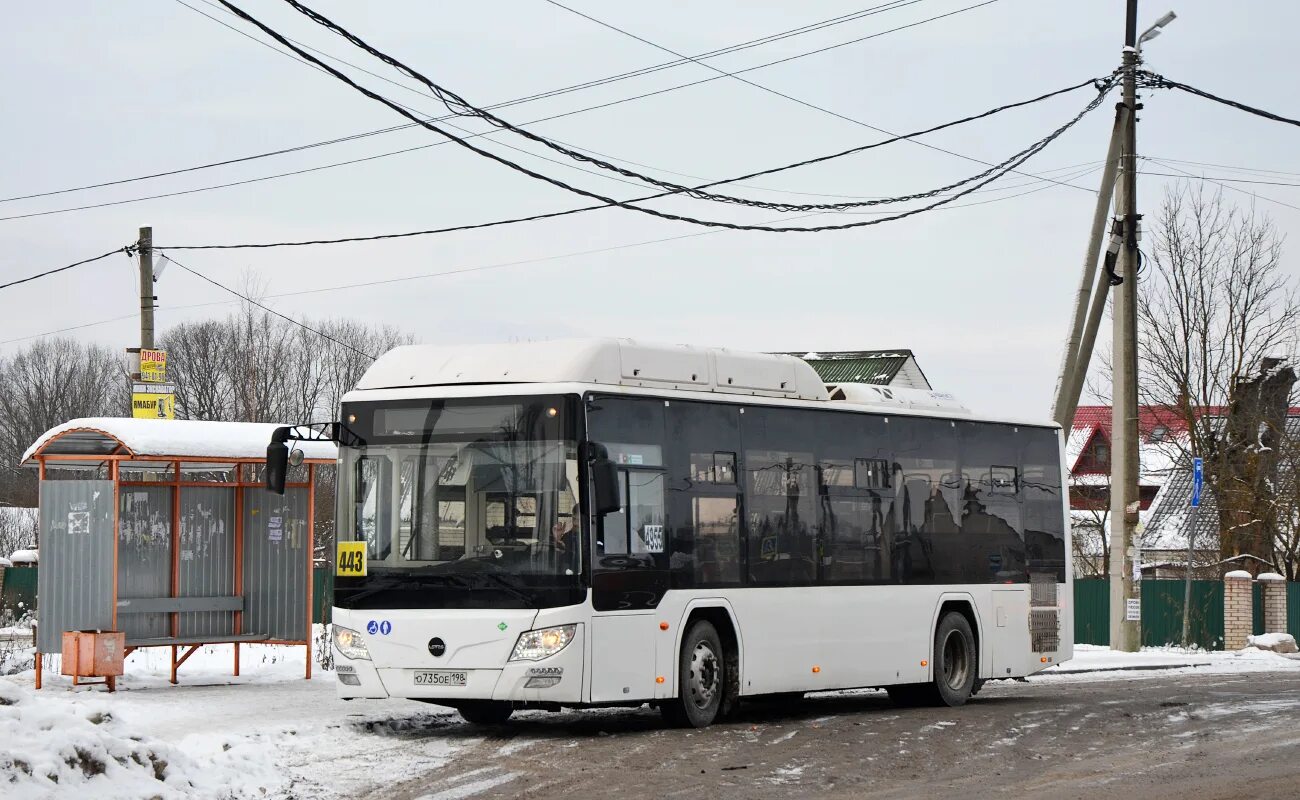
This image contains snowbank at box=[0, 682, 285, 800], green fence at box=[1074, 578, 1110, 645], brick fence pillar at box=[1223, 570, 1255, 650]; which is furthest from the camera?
green fence at box=[1074, 578, 1110, 645]

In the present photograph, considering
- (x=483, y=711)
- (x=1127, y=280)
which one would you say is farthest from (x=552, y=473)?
(x=1127, y=280)

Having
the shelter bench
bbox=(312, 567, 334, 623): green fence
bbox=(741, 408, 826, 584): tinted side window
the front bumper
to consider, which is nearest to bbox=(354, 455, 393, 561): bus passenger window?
the front bumper

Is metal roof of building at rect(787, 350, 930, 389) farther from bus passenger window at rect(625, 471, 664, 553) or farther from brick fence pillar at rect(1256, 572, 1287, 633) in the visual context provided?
bus passenger window at rect(625, 471, 664, 553)

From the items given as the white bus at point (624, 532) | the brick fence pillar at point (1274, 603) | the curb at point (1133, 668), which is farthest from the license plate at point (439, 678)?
→ the brick fence pillar at point (1274, 603)

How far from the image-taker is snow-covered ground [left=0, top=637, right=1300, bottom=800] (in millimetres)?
10047

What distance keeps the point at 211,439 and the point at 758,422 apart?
5690 millimetres

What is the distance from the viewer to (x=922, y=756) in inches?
534

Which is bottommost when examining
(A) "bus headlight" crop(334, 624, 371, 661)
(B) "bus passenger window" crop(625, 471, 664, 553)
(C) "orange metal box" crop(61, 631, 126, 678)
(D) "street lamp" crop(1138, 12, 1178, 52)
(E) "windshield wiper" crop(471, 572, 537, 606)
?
(C) "orange metal box" crop(61, 631, 126, 678)

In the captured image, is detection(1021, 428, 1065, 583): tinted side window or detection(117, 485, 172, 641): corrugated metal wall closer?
detection(117, 485, 172, 641): corrugated metal wall

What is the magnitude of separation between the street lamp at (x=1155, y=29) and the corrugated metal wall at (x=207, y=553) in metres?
16.5

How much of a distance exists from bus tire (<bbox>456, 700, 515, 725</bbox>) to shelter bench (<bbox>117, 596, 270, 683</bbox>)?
13.2 feet

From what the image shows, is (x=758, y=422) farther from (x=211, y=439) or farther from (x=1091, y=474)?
(x=1091, y=474)

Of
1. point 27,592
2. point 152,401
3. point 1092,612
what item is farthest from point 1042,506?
point 27,592

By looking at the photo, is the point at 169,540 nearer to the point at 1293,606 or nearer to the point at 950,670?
the point at 950,670
